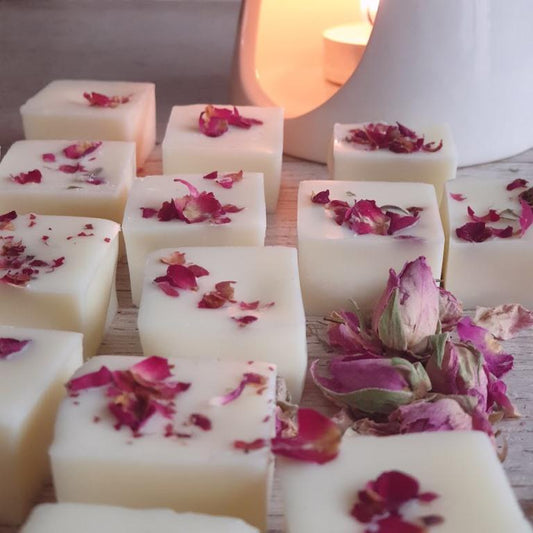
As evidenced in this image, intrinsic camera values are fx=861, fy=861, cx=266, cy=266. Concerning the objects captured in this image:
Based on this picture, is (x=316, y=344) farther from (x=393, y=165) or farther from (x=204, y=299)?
(x=393, y=165)

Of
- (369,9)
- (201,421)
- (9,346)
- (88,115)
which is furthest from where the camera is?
(369,9)

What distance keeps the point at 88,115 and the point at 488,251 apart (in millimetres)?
849

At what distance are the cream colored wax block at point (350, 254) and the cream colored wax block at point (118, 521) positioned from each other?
1.91 ft

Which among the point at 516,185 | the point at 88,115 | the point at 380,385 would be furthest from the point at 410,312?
the point at 88,115

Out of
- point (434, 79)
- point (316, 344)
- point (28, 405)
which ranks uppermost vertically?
point (434, 79)

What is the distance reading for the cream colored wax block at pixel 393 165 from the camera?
5.14 feet

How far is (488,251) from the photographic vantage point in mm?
1325

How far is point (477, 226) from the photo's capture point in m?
1.33

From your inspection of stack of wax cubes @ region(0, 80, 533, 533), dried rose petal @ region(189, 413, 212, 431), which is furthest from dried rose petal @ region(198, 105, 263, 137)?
dried rose petal @ region(189, 413, 212, 431)

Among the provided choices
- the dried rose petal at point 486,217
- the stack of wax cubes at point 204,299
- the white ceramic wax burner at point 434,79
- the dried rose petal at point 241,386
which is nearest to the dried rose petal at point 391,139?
the stack of wax cubes at point 204,299

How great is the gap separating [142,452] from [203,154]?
83cm

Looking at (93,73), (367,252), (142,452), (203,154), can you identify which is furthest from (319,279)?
(93,73)

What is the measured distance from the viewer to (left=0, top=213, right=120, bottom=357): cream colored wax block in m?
1.18

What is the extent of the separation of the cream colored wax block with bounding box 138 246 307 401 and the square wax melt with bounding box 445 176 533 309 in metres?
0.30
